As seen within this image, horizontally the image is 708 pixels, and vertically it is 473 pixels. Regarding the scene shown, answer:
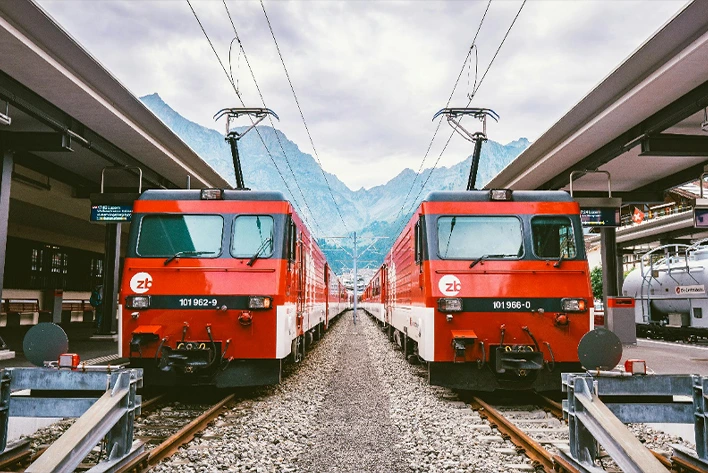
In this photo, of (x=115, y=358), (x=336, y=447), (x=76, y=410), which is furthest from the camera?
(x=115, y=358)

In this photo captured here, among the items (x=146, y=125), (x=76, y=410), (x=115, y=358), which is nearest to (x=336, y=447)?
(x=76, y=410)

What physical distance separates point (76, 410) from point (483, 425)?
389cm

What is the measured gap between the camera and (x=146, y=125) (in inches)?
467

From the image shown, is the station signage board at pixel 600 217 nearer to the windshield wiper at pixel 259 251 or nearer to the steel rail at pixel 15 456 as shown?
the windshield wiper at pixel 259 251

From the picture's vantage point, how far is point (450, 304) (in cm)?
718

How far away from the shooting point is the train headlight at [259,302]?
718cm

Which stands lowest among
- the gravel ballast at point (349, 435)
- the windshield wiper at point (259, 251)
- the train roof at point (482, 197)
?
the gravel ballast at point (349, 435)

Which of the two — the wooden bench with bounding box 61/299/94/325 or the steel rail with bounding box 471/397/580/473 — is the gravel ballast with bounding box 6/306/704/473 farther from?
the wooden bench with bounding box 61/299/94/325

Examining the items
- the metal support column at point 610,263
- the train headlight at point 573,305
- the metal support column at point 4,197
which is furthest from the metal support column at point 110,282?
the metal support column at point 610,263

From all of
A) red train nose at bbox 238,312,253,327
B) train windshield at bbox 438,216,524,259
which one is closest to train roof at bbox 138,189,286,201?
red train nose at bbox 238,312,253,327

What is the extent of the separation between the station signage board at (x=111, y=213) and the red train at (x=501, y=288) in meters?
7.41

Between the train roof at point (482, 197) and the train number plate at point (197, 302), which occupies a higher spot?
the train roof at point (482, 197)

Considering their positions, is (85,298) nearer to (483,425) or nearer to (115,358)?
(115,358)

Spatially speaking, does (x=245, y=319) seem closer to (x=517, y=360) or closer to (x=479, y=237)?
(x=479, y=237)
